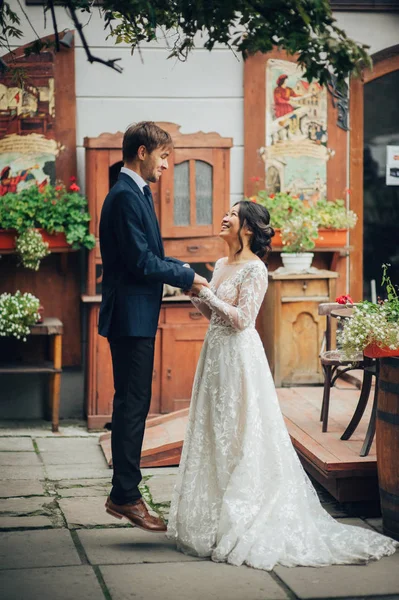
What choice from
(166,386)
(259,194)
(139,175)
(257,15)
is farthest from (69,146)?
(257,15)

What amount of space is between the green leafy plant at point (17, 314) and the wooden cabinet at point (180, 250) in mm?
474

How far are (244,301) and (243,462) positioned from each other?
73 centimetres

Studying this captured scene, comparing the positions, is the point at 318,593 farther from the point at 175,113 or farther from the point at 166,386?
the point at 175,113

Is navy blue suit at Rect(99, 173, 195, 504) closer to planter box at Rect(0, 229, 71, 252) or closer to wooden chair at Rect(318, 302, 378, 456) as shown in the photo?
wooden chair at Rect(318, 302, 378, 456)

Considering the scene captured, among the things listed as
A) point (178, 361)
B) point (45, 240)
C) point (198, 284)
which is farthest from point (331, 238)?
point (198, 284)

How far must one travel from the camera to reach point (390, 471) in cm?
438

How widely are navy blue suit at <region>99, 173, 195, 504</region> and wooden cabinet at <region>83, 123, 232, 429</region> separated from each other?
2.82 metres

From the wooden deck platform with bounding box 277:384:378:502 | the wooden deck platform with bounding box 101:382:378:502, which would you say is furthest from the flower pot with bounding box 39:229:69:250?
the wooden deck platform with bounding box 277:384:378:502

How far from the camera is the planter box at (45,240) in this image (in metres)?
6.97

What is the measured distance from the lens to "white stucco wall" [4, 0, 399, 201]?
24.0 feet

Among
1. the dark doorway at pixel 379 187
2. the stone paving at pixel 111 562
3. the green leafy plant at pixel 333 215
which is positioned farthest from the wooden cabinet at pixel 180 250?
the stone paving at pixel 111 562

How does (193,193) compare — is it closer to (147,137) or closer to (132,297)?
(147,137)

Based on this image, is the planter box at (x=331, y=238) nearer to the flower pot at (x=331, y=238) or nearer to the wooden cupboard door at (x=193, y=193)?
the flower pot at (x=331, y=238)

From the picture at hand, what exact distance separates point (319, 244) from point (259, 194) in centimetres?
64
